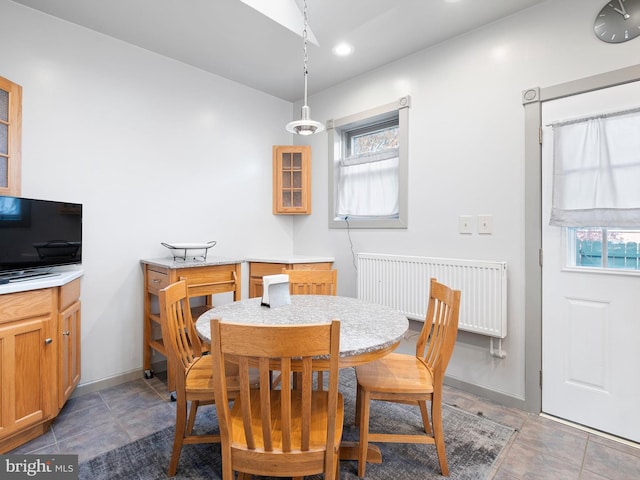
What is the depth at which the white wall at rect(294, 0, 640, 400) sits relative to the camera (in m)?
2.12

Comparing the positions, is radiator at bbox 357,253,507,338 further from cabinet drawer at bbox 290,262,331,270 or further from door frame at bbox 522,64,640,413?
cabinet drawer at bbox 290,262,331,270

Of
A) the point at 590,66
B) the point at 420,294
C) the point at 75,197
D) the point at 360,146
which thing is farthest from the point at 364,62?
the point at 75,197

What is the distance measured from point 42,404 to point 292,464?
5.49ft

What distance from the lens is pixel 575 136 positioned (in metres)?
2.06

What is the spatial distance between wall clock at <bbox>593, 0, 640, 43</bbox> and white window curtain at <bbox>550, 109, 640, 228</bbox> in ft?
1.51

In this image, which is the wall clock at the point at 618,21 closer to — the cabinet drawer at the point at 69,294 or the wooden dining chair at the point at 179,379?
the wooden dining chair at the point at 179,379

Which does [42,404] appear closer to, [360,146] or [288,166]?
[288,166]

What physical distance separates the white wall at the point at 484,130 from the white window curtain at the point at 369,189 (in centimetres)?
25

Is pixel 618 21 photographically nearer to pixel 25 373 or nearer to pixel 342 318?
pixel 342 318

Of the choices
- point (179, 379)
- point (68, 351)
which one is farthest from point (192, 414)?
point (68, 351)

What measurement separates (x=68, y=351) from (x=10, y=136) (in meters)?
Result: 1.41

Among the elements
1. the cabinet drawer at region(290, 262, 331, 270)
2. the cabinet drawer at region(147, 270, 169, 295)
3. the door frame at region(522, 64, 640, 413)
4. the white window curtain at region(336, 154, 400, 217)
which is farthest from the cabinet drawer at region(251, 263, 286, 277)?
the door frame at region(522, 64, 640, 413)

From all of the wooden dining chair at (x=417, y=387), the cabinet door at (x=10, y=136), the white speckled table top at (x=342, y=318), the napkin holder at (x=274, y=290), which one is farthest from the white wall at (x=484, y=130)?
the cabinet door at (x=10, y=136)

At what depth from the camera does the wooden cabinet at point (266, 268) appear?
3.25 m
